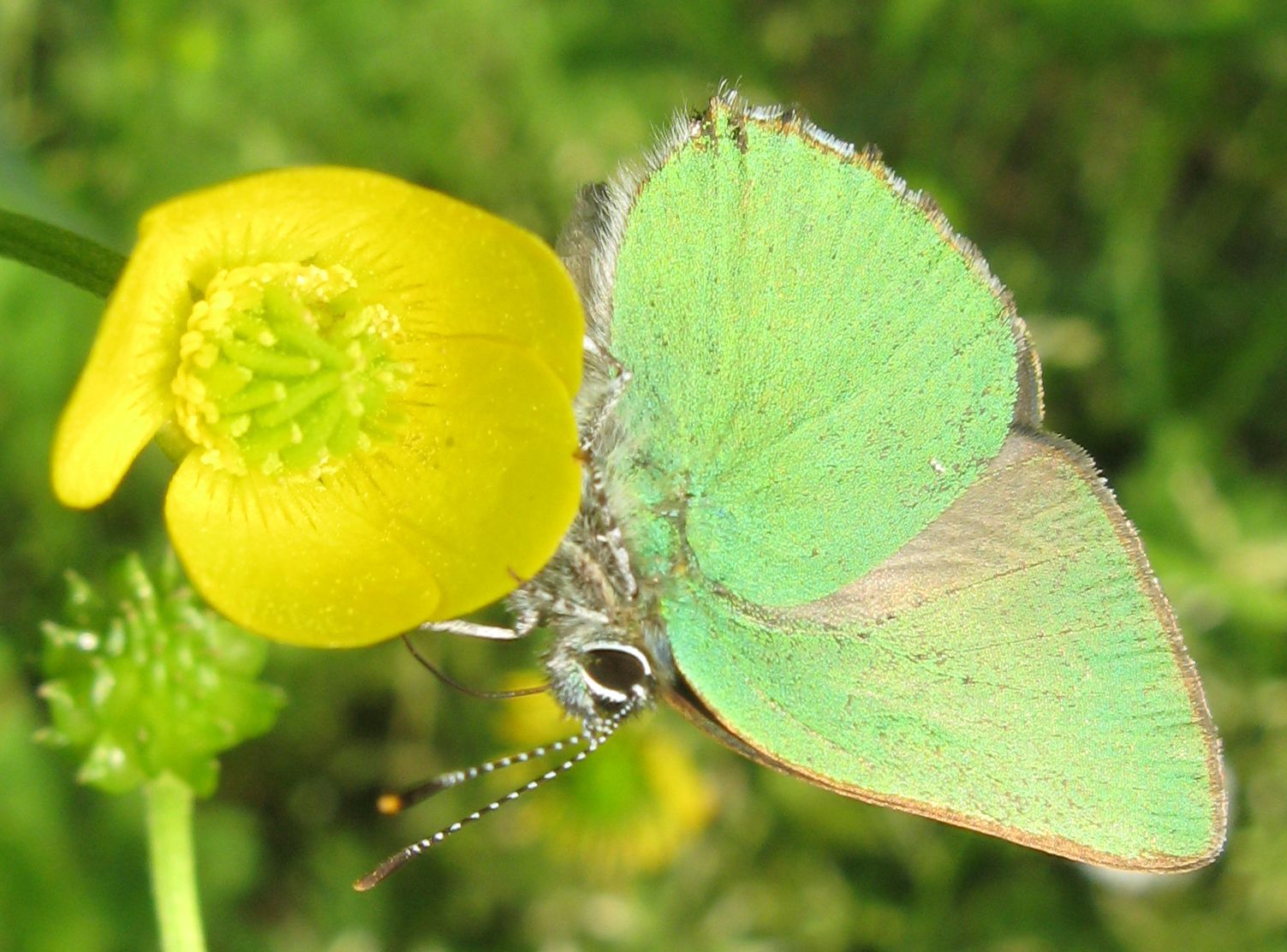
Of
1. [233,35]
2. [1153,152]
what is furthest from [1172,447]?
[233,35]

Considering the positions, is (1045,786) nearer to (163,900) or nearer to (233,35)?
(163,900)

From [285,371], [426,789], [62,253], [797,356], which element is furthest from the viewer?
[797,356]

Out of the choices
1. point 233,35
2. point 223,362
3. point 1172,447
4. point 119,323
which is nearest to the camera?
point 119,323

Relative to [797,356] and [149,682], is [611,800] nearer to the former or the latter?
[149,682]

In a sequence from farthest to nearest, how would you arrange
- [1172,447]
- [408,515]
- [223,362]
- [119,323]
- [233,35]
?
[1172,447] < [233,35] < [408,515] < [223,362] < [119,323]

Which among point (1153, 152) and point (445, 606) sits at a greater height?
point (1153, 152)

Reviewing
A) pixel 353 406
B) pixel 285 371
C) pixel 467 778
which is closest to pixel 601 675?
pixel 467 778

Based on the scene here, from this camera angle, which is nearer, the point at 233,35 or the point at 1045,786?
the point at 1045,786
